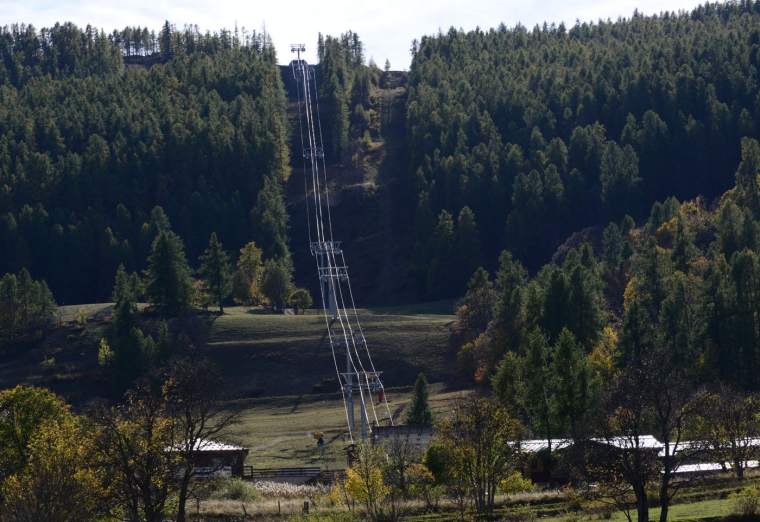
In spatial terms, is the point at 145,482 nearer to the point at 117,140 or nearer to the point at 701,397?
the point at 701,397

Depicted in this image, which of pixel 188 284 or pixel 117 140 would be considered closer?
pixel 188 284

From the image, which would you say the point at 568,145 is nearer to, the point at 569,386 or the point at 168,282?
the point at 168,282

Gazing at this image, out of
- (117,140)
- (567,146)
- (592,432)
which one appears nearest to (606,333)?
(592,432)

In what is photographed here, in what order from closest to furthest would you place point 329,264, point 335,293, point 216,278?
1. point 216,278
2. point 329,264
3. point 335,293

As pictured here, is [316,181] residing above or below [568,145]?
below

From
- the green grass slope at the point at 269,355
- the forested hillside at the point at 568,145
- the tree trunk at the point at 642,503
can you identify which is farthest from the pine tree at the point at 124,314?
the tree trunk at the point at 642,503

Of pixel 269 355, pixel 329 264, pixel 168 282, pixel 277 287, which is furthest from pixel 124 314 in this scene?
pixel 329 264
